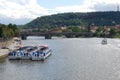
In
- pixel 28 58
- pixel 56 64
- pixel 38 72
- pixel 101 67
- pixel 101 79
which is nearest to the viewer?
pixel 101 79

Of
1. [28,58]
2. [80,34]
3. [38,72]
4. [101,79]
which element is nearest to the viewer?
[101,79]

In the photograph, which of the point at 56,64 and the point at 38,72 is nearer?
the point at 38,72

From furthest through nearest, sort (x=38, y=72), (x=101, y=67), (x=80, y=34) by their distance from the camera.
→ (x=80, y=34) → (x=101, y=67) → (x=38, y=72)

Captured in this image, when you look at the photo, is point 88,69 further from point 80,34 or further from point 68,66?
point 80,34

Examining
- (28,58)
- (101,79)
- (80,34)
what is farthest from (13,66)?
(80,34)

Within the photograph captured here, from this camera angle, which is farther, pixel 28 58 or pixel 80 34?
pixel 80 34

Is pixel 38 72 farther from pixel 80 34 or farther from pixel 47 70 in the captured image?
pixel 80 34

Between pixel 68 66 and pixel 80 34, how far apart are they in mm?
122142

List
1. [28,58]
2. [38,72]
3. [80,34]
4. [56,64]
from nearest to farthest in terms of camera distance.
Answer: [38,72]
[56,64]
[28,58]
[80,34]

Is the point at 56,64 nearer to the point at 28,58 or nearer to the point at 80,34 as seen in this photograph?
the point at 28,58

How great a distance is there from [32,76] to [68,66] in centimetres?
1016

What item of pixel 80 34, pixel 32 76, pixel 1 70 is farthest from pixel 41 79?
pixel 80 34

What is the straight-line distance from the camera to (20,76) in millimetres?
50188

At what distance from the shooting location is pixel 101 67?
191 ft
